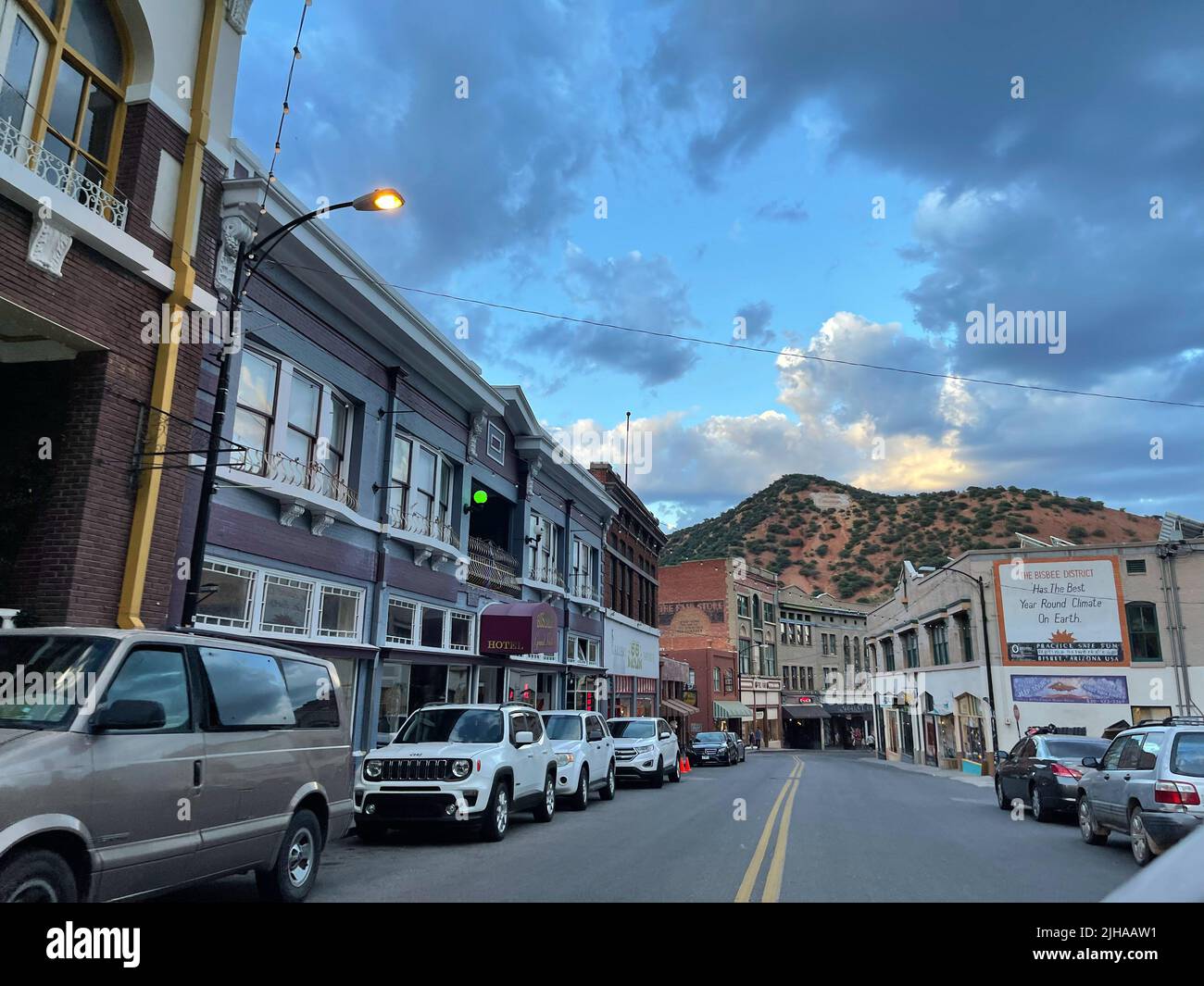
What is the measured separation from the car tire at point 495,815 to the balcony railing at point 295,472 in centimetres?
566

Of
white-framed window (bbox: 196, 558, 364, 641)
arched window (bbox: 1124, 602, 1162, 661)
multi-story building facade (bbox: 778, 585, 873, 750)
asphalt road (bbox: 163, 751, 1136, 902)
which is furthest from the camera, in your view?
multi-story building facade (bbox: 778, 585, 873, 750)

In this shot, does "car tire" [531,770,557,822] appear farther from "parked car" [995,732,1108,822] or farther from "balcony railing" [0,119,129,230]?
"balcony railing" [0,119,129,230]

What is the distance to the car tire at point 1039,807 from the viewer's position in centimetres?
1468

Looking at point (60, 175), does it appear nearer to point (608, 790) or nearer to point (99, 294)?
point (99, 294)

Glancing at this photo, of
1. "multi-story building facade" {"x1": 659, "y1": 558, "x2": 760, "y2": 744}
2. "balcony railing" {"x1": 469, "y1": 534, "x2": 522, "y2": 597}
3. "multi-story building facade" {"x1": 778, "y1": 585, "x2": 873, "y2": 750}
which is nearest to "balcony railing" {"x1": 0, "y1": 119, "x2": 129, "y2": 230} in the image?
"balcony railing" {"x1": 469, "y1": 534, "x2": 522, "y2": 597}

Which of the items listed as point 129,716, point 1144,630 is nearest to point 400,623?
point 129,716

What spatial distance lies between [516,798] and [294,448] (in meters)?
6.96

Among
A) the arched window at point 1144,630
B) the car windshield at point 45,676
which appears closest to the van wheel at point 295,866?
the car windshield at point 45,676

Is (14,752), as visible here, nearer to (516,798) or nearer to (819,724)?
(516,798)

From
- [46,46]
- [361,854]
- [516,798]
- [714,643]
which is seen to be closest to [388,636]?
[516,798]

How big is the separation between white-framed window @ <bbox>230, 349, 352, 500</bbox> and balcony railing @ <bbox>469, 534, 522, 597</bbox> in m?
5.98

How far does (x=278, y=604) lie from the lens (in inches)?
539

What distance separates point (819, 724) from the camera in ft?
256

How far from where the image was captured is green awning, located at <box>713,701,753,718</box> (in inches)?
2356
